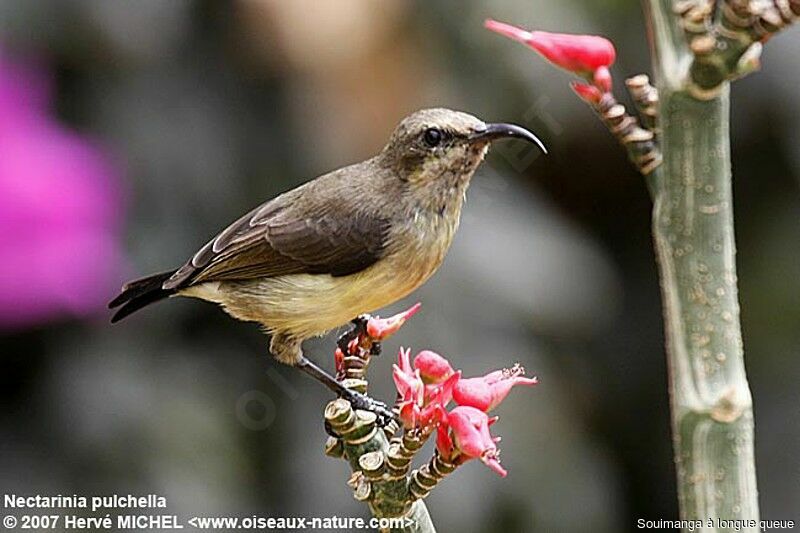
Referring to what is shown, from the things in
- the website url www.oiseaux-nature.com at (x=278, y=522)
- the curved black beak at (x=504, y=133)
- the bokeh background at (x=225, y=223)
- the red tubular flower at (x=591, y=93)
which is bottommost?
the website url www.oiseaux-nature.com at (x=278, y=522)

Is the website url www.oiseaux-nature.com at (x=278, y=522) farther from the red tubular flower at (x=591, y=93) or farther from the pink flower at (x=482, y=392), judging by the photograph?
the red tubular flower at (x=591, y=93)

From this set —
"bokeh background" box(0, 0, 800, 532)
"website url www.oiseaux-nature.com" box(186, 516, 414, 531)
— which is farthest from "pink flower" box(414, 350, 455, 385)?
"website url www.oiseaux-nature.com" box(186, 516, 414, 531)

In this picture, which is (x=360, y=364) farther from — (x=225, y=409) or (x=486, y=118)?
(x=486, y=118)

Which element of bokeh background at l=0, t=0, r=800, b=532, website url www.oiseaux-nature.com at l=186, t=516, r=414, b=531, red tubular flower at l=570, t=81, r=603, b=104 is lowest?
website url www.oiseaux-nature.com at l=186, t=516, r=414, b=531

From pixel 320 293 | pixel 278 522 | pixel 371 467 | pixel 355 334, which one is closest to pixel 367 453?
pixel 371 467

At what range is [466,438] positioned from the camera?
1003 millimetres

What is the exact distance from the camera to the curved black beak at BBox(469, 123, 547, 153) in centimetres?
126

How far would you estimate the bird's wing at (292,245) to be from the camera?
1597mm

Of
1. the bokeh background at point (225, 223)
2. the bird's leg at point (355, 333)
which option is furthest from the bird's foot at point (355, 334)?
the bokeh background at point (225, 223)

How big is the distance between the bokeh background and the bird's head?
2.47 feet

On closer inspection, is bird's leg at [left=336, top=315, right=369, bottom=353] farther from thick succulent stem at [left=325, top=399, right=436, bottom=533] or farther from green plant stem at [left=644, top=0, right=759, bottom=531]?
green plant stem at [left=644, top=0, right=759, bottom=531]

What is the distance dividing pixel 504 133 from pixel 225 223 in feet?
4.32

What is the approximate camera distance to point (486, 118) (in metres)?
2.71

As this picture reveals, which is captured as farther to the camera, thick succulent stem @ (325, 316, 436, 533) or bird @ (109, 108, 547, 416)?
bird @ (109, 108, 547, 416)
